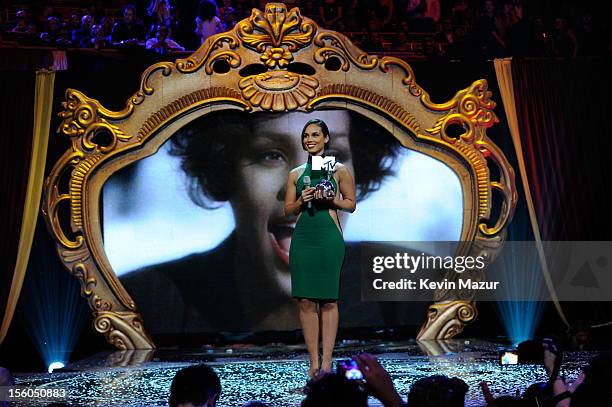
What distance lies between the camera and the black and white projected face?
27.5ft

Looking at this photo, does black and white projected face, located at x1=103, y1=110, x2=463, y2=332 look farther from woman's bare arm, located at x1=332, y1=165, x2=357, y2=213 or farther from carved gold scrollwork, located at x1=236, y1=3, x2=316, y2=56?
woman's bare arm, located at x1=332, y1=165, x2=357, y2=213

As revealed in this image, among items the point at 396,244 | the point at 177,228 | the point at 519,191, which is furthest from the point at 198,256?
the point at 519,191

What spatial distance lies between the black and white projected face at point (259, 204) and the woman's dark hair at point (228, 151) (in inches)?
0.5

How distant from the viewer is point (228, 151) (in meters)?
8.45

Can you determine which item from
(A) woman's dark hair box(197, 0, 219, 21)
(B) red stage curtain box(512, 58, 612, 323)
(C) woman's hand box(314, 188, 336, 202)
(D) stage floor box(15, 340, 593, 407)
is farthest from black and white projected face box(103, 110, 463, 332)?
(C) woman's hand box(314, 188, 336, 202)

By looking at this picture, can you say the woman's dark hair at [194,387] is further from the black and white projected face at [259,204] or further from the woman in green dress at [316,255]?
the black and white projected face at [259,204]

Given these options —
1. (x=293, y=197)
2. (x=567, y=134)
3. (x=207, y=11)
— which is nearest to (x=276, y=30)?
(x=207, y=11)

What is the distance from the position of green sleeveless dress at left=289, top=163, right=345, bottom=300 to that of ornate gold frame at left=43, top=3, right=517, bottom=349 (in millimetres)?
3083

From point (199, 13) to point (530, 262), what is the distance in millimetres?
3748

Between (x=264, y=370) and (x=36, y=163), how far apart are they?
312cm

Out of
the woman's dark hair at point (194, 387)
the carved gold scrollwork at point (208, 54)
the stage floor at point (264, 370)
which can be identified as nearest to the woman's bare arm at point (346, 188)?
the stage floor at point (264, 370)

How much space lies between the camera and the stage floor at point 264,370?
5445 millimetres

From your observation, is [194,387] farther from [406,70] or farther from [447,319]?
[406,70]

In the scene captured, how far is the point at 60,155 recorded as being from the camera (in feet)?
27.9
